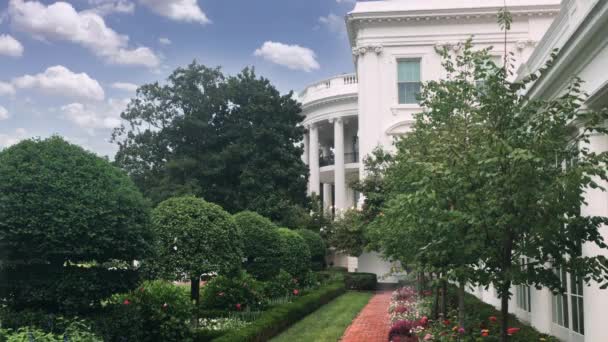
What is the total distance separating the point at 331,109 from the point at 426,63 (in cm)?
939

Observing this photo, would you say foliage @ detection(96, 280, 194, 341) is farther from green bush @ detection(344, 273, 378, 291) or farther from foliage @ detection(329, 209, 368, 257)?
foliage @ detection(329, 209, 368, 257)

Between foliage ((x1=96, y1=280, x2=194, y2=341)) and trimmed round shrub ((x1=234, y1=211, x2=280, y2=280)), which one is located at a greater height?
trimmed round shrub ((x1=234, y1=211, x2=280, y2=280))

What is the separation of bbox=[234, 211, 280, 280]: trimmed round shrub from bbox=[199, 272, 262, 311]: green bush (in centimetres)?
206

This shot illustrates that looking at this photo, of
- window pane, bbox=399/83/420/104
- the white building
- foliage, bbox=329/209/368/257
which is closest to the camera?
the white building

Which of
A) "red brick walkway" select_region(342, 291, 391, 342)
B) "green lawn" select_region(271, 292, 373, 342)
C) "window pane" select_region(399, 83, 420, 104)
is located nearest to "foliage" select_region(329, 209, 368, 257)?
"window pane" select_region(399, 83, 420, 104)

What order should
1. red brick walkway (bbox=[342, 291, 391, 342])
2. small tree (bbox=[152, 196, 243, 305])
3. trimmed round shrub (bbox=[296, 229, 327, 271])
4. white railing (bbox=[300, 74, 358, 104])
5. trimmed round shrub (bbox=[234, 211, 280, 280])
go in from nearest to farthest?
small tree (bbox=[152, 196, 243, 305]) → red brick walkway (bbox=[342, 291, 391, 342]) → trimmed round shrub (bbox=[234, 211, 280, 280]) → trimmed round shrub (bbox=[296, 229, 327, 271]) → white railing (bbox=[300, 74, 358, 104])

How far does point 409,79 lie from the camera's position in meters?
33.9

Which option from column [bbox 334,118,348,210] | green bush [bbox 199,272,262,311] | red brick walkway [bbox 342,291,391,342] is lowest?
red brick walkway [bbox 342,291,391,342]

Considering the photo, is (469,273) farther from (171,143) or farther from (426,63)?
(171,143)

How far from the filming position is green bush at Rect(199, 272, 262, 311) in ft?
56.3

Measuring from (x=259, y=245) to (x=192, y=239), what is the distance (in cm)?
669

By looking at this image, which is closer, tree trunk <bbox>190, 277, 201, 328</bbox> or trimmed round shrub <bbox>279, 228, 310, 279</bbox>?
tree trunk <bbox>190, 277, 201, 328</bbox>

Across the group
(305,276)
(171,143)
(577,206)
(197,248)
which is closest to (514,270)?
(577,206)

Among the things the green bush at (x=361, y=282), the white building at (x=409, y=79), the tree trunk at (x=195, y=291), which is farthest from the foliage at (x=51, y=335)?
the green bush at (x=361, y=282)
